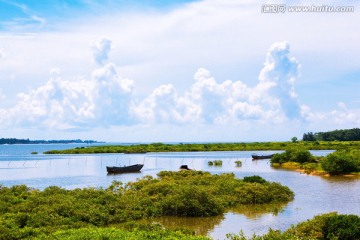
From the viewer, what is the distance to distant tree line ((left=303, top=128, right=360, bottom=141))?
166375 millimetres

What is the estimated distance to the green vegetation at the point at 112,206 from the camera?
62.3 feet

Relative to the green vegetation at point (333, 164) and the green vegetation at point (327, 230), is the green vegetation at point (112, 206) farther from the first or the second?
the green vegetation at point (333, 164)

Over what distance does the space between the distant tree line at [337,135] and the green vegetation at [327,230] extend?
157 metres

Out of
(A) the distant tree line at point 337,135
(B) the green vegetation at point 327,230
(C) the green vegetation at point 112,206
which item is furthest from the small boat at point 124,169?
(A) the distant tree line at point 337,135

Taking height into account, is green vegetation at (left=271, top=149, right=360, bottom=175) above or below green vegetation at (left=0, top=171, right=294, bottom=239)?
above

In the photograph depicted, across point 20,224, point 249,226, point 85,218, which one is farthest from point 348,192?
point 20,224

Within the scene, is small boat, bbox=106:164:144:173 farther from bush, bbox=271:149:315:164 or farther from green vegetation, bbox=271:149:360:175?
bush, bbox=271:149:315:164

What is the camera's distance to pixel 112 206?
2608 centimetres

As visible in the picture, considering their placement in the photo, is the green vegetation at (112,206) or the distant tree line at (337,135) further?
the distant tree line at (337,135)

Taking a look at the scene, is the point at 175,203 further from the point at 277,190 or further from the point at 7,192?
the point at 7,192

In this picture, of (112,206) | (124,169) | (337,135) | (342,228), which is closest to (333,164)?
(124,169)

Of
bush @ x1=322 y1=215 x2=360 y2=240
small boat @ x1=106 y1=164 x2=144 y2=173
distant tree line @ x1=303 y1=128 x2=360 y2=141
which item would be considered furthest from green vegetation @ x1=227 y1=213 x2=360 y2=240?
distant tree line @ x1=303 y1=128 x2=360 y2=141

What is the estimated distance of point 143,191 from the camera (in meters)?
30.7

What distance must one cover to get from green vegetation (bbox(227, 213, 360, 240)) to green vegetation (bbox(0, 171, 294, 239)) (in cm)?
439
